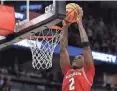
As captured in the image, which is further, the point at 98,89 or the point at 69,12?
the point at 98,89

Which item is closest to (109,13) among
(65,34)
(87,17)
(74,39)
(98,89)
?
(87,17)

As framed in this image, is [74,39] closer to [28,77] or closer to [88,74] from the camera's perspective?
[28,77]

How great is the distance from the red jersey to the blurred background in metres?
4.64

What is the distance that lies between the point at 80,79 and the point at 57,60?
20.4 feet

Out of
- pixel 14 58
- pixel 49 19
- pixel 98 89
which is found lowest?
pixel 98 89

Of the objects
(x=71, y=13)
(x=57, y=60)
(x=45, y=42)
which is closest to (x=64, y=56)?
(x=45, y=42)

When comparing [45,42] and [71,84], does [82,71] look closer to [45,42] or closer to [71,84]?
[71,84]

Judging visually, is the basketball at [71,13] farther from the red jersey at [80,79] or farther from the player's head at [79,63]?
the red jersey at [80,79]

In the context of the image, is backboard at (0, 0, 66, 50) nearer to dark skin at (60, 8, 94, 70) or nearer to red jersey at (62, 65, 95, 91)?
dark skin at (60, 8, 94, 70)

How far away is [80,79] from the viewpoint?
13.3 feet

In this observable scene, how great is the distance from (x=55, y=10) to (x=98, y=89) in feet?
19.8

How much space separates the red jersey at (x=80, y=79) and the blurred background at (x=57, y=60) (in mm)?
4637

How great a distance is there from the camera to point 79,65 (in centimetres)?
412

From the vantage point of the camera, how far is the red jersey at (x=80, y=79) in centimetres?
405
